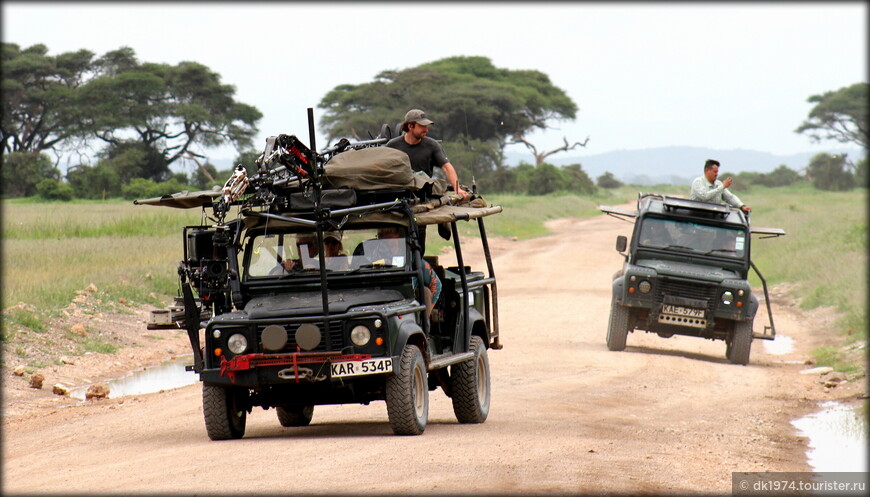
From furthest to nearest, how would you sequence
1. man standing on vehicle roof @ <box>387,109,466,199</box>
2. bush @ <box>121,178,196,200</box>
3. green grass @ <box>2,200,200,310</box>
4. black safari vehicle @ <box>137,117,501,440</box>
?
bush @ <box>121,178,196,200</box> < green grass @ <box>2,200,200,310</box> < man standing on vehicle roof @ <box>387,109,466,199</box> < black safari vehicle @ <box>137,117,501,440</box>

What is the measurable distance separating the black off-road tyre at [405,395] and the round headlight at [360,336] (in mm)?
301

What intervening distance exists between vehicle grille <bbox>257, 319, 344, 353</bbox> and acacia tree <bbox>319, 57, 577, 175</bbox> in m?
44.6

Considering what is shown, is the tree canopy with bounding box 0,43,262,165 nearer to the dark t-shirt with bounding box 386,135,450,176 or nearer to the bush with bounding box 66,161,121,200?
the bush with bounding box 66,161,121,200

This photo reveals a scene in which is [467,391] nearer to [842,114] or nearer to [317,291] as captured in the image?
[317,291]

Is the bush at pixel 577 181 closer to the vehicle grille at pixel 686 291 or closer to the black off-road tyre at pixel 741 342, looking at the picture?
the vehicle grille at pixel 686 291

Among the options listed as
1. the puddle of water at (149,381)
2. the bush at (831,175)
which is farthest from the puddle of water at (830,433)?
the bush at (831,175)

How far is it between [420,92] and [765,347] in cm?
4227

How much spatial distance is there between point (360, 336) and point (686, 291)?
7984 millimetres

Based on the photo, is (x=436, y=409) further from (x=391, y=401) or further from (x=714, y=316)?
(x=714, y=316)

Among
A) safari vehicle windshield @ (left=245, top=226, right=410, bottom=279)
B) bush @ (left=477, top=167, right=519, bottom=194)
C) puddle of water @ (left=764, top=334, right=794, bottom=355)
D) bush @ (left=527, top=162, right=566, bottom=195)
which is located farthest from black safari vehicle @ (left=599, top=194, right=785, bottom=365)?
bush @ (left=527, top=162, right=566, bottom=195)

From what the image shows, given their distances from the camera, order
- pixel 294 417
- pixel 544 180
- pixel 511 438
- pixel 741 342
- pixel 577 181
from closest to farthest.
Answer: pixel 511 438, pixel 294 417, pixel 741 342, pixel 544 180, pixel 577 181

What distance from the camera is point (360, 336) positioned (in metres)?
8.70

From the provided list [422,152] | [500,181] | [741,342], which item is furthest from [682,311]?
[500,181]

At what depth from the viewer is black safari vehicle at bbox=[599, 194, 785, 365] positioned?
614 inches
